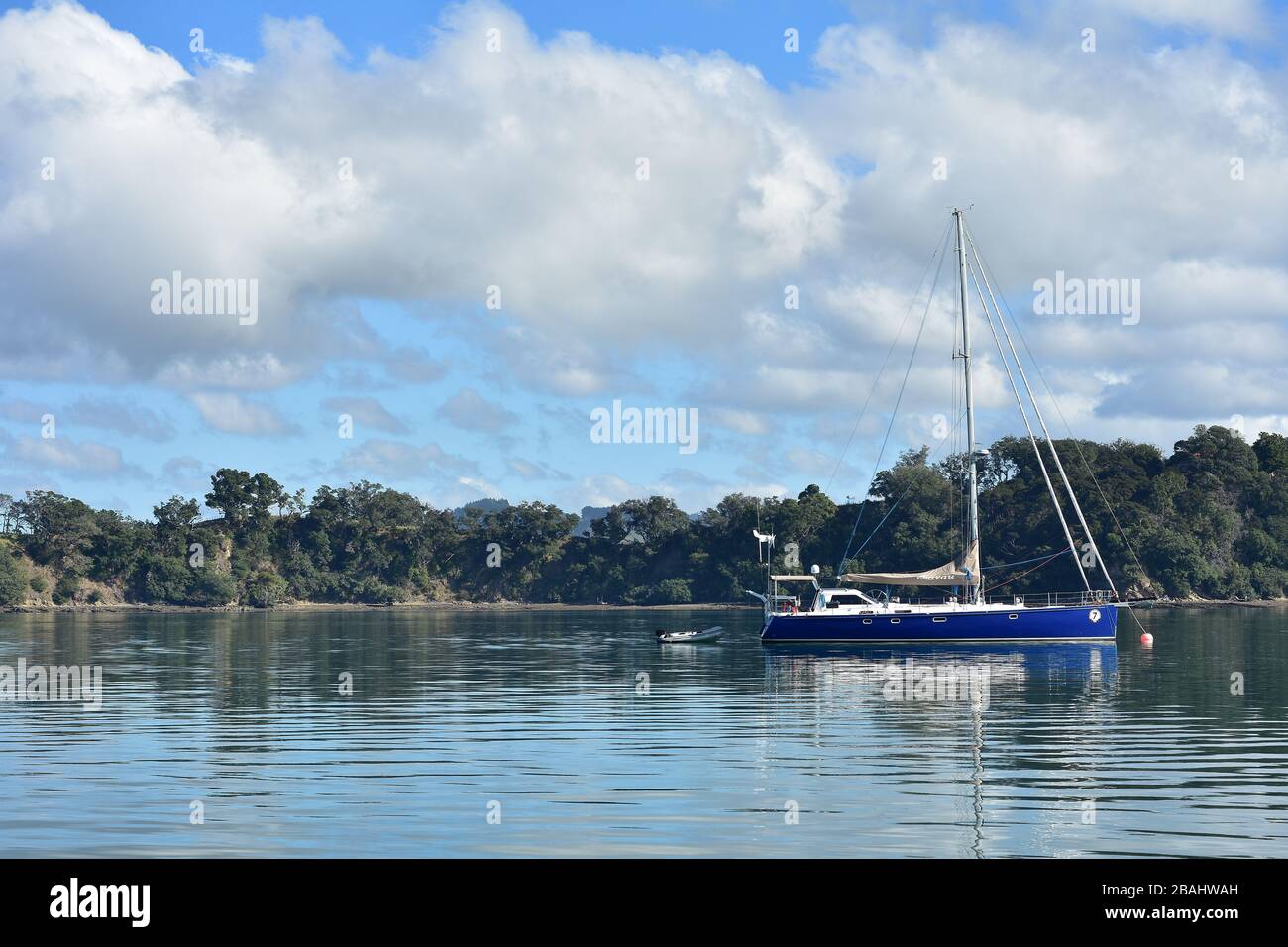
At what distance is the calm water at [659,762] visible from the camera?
2575 centimetres

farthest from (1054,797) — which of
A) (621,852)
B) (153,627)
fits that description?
(153,627)

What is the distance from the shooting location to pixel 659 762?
35.9 meters

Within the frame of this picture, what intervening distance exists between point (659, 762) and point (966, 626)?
5049 cm

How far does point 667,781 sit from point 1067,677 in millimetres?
35622

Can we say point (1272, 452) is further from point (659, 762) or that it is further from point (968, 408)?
point (659, 762)

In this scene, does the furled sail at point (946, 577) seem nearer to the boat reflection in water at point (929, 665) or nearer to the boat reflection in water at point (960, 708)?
the boat reflection in water at point (929, 665)

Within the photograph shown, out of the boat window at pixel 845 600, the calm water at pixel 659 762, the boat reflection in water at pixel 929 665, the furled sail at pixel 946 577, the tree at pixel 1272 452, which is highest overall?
the tree at pixel 1272 452

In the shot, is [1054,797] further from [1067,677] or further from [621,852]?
[1067,677]

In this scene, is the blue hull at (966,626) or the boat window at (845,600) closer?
the blue hull at (966,626)

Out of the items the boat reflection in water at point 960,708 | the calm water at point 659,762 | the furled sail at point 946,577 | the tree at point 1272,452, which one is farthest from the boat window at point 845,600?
the tree at point 1272,452

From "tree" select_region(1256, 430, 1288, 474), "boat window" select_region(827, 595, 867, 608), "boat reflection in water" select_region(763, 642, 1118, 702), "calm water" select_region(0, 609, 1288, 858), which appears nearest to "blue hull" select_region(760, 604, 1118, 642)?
"boat reflection in water" select_region(763, 642, 1118, 702)

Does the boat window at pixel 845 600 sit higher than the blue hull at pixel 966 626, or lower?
higher

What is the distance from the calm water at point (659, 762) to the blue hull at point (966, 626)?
9201 millimetres

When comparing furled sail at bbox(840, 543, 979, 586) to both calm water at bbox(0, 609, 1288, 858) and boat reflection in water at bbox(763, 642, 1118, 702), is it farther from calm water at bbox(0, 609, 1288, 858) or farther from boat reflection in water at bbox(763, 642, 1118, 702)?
calm water at bbox(0, 609, 1288, 858)
